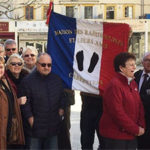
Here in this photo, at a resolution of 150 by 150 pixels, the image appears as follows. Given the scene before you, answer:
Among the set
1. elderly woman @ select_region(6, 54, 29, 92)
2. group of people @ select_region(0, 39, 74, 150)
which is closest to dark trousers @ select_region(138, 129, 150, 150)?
group of people @ select_region(0, 39, 74, 150)

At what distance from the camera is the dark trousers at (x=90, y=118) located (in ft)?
18.3

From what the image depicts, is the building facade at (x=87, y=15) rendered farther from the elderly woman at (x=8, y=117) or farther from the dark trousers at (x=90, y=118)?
the elderly woman at (x=8, y=117)

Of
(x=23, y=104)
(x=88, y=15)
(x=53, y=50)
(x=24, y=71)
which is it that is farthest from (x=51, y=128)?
(x=88, y=15)

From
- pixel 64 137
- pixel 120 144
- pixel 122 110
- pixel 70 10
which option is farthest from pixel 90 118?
pixel 70 10

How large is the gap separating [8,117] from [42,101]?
0.46 m

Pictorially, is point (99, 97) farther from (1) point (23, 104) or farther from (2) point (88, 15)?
(2) point (88, 15)

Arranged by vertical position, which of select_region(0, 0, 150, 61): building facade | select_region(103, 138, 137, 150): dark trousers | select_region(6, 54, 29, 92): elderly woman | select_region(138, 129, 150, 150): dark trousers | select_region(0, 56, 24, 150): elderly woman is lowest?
select_region(138, 129, 150, 150): dark trousers

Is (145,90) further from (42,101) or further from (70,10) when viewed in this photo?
(70,10)

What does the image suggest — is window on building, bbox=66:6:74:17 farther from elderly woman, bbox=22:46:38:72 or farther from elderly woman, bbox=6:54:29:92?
elderly woman, bbox=6:54:29:92

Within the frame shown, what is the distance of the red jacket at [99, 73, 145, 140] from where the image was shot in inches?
163

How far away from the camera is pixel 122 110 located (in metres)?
4.14

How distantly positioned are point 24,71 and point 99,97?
46.2 inches

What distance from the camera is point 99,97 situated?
5.47 meters

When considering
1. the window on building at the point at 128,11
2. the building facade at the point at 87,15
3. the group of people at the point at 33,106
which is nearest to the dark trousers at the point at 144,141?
the group of people at the point at 33,106
